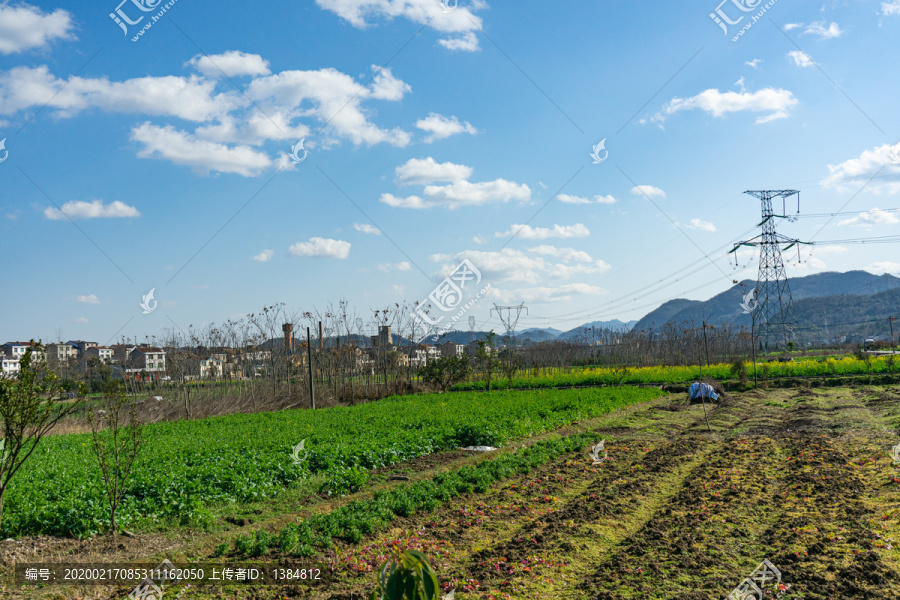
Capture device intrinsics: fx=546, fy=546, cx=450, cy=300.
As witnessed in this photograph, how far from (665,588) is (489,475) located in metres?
5.18

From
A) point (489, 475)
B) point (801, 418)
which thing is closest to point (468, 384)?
point (801, 418)

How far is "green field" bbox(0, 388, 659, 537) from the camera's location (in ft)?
27.3

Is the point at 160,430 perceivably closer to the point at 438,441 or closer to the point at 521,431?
the point at 438,441

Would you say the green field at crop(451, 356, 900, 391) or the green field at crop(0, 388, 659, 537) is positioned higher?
the green field at crop(0, 388, 659, 537)

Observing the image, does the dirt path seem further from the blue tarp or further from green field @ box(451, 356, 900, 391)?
green field @ box(451, 356, 900, 391)

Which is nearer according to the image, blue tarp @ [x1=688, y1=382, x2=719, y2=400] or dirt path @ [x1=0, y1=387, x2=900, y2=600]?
dirt path @ [x1=0, y1=387, x2=900, y2=600]

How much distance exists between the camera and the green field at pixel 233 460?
27.3 feet

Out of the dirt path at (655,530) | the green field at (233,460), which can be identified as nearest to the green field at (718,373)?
the green field at (233,460)

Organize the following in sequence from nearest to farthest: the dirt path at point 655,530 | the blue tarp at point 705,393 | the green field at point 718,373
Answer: the dirt path at point 655,530
the blue tarp at point 705,393
the green field at point 718,373

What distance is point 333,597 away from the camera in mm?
5488

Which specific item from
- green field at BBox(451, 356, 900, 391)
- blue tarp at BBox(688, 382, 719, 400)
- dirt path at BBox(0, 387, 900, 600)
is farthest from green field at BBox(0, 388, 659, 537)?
green field at BBox(451, 356, 900, 391)

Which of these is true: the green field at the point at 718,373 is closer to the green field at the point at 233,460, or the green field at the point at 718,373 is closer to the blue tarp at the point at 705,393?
the blue tarp at the point at 705,393

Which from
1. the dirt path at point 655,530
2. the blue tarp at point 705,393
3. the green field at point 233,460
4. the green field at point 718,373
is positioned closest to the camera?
the dirt path at point 655,530

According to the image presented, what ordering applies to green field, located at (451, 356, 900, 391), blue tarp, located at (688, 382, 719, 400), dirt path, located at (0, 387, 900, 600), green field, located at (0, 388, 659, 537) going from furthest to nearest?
1. green field, located at (451, 356, 900, 391)
2. blue tarp, located at (688, 382, 719, 400)
3. green field, located at (0, 388, 659, 537)
4. dirt path, located at (0, 387, 900, 600)
